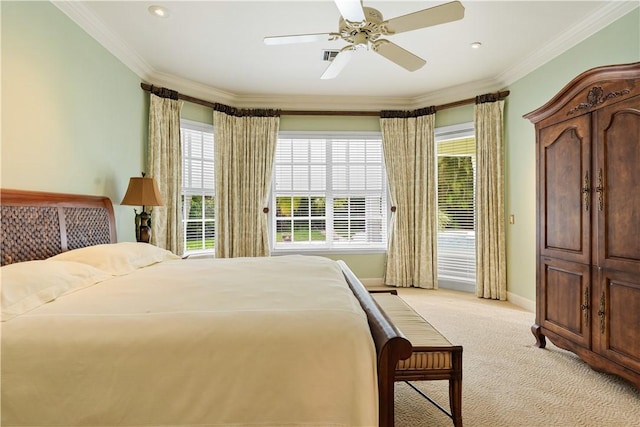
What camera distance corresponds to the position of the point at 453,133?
4727 millimetres

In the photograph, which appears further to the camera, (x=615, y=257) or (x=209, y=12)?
(x=209, y=12)

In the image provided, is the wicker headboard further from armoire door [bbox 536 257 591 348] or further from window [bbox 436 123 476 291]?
window [bbox 436 123 476 291]

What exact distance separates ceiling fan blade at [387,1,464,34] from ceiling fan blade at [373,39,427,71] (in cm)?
20

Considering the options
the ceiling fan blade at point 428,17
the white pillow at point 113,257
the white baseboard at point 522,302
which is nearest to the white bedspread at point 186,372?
the white pillow at point 113,257

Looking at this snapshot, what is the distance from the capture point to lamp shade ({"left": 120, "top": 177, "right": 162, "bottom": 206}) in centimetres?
318

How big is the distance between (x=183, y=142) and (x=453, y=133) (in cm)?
391

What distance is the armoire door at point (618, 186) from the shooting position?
6.59 ft

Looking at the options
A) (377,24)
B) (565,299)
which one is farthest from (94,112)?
(565,299)

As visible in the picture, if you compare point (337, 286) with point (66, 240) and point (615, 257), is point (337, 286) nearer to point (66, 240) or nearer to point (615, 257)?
point (615, 257)

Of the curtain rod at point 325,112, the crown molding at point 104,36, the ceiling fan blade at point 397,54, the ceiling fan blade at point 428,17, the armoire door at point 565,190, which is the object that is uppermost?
the crown molding at point 104,36

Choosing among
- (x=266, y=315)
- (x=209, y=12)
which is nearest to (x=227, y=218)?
(x=209, y=12)

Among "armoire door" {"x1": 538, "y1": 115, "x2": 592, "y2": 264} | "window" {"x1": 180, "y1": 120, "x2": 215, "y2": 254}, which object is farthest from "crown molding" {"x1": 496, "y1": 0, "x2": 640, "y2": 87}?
"window" {"x1": 180, "y1": 120, "x2": 215, "y2": 254}

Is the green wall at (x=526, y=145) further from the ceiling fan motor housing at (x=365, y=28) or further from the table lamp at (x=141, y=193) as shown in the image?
the table lamp at (x=141, y=193)

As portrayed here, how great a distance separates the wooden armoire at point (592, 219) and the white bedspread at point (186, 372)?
1.99 metres
